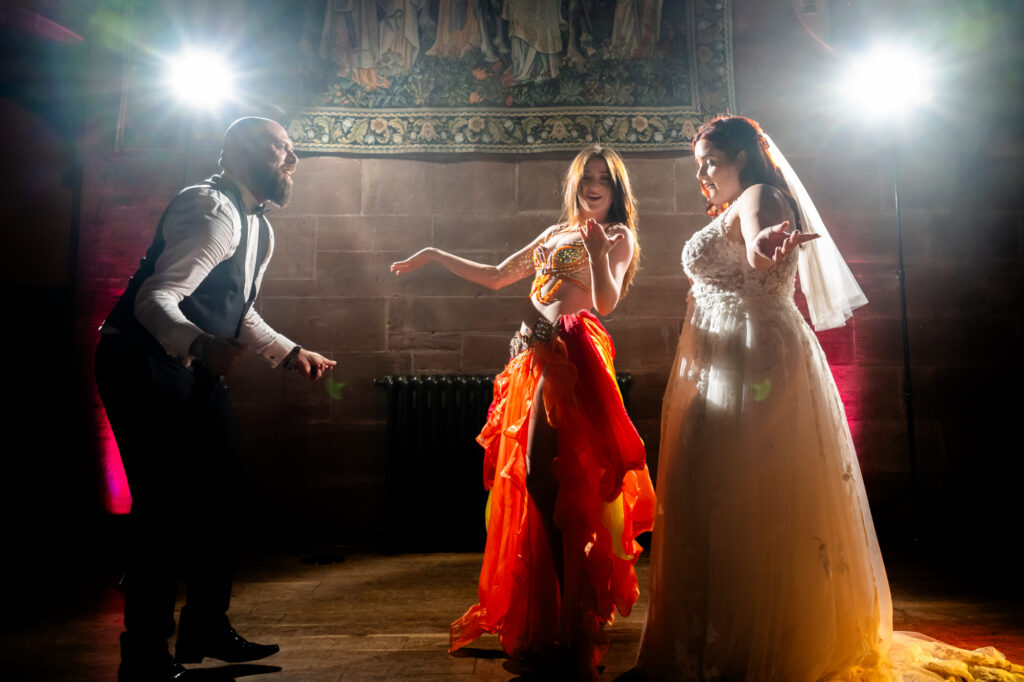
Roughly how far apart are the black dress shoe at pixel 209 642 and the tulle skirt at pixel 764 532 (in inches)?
49.8

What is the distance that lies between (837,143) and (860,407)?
5.20 ft

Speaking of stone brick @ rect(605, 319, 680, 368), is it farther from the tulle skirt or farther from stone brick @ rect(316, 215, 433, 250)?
the tulle skirt

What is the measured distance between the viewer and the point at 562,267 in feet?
6.80

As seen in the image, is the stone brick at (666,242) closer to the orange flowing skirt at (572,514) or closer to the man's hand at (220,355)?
the orange flowing skirt at (572,514)

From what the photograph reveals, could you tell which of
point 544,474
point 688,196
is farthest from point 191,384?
point 688,196

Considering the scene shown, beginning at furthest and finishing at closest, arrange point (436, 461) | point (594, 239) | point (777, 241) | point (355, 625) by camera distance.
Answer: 1. point (436, 461)
2. point (355, 625)
3. point (594, 239)
4. point (777, 241)

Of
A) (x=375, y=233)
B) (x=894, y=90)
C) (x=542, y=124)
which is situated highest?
(x=894, y=90)

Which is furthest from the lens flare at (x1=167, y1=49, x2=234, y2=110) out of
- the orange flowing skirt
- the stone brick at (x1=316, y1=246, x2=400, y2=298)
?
the orange flowing skirt

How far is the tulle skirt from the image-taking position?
161cm

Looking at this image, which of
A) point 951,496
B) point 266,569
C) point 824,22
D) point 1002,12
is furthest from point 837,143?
point 266,569

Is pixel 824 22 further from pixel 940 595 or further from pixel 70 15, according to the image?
pixel 70 15

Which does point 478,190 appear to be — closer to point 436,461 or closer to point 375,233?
point 375,233

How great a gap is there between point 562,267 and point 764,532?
98 cm

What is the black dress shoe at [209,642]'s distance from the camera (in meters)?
2.00
